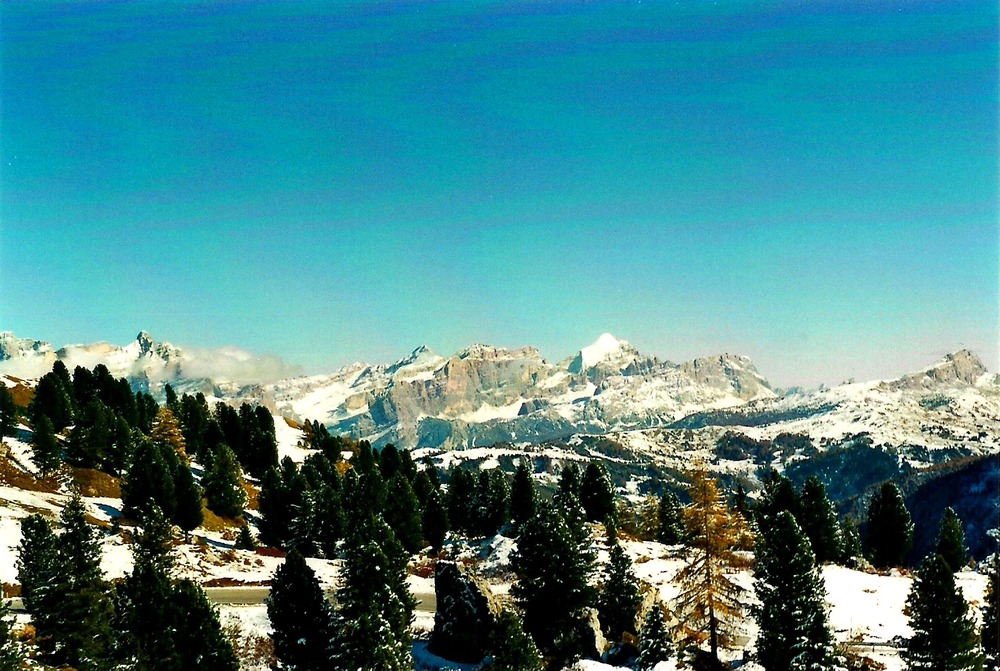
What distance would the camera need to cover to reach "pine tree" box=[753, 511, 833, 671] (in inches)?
1604

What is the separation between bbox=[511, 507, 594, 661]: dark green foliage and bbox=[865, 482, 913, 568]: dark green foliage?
199 ft

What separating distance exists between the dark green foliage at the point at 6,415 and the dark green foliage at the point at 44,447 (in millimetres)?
16439

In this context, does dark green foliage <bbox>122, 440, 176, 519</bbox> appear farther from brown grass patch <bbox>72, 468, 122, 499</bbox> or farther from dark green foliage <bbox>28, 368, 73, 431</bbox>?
dark green foliage <bbox>28, 368, 73, 431</bbox>

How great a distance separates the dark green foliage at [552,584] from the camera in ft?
175

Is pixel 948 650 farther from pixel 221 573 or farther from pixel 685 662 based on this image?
pixel 221 573

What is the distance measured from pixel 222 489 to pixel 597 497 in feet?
198

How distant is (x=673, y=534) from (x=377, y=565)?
80.2 metres

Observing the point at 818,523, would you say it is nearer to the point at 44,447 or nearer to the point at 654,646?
the point at 654,646

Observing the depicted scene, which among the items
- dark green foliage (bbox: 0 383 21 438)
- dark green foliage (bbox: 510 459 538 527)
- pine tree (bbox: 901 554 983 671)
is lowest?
pine tree (bbox: 901 554 983 671)

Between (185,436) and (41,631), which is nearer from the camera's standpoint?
(41,631)

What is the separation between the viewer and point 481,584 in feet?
173

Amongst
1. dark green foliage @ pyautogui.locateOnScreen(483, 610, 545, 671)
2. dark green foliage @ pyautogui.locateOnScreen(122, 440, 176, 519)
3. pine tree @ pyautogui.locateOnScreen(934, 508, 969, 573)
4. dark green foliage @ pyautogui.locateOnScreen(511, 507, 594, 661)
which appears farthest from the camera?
dark green foliage @ pyautogui.locateOnScreen(122, 440, 176, 519)

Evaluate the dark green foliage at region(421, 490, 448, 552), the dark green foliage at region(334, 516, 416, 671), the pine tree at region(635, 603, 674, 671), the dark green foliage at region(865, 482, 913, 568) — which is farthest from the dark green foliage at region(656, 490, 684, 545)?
the dark green foliage at region(334, 516, 416, 671)

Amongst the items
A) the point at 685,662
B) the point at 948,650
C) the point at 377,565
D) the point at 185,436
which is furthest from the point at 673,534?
the point at 185,436
